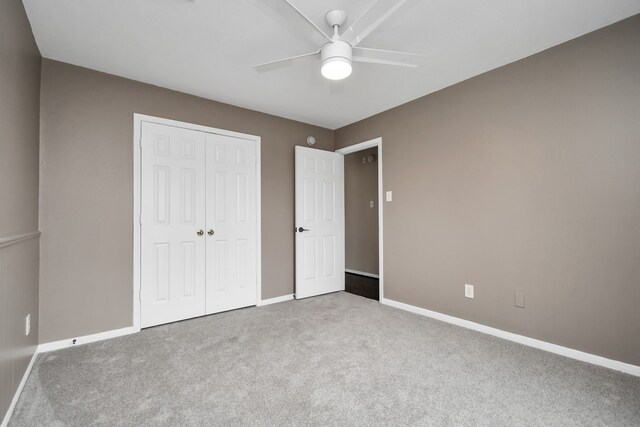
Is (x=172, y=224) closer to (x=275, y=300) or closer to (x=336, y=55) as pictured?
(x=275, y=300)

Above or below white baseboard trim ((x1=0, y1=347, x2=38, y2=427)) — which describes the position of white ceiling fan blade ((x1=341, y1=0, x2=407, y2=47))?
above

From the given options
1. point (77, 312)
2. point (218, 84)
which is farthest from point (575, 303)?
point (77, 312)

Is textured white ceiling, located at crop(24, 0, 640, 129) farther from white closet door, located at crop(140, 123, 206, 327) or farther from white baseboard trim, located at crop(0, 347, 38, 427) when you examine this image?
white baseboard trim, located at crop(0, 347, 38, 427)

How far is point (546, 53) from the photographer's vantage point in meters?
2.37

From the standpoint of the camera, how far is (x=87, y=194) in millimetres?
2586

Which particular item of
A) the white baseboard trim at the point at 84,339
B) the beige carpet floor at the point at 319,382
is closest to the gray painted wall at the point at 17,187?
the white baseboard trim at the point at 84,339

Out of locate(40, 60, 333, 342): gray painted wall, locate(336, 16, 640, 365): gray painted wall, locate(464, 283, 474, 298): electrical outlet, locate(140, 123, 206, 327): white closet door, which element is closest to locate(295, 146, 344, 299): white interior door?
locate(336, 16, 640, 365): gray painted wall

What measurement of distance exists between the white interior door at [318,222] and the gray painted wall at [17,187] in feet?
8.27

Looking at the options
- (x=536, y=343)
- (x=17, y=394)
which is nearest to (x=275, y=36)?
(x=17, y=394)

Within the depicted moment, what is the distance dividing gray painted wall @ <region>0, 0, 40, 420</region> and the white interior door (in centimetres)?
252

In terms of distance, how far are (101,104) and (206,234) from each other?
1574 mm

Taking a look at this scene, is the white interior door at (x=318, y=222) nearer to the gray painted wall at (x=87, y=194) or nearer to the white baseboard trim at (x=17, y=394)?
the gray painted wall at (x=87, y=194)

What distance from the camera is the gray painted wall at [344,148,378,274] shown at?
535 centimetres

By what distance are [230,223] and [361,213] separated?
2.87 m
